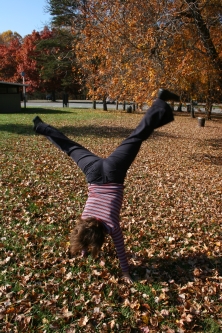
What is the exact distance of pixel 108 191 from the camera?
366 cm

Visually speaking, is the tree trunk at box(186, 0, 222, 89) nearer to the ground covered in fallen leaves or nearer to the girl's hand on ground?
the ground covered in fallen leaves

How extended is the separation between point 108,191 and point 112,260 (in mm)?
1251

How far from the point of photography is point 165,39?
10.1m

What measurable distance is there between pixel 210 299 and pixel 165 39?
857 centimetres

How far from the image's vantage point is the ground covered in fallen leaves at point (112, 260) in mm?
3352

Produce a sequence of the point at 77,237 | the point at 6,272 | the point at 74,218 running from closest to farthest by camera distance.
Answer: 1. the point at 77,237
2. the point at 6,272
3. the point at 74,218

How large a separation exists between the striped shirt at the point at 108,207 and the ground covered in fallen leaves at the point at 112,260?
2.12 ft

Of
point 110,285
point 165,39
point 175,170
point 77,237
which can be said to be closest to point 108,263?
point 110,285

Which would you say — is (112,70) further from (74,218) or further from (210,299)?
(210,299)

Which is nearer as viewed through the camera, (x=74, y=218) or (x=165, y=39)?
(x=74, y=218)

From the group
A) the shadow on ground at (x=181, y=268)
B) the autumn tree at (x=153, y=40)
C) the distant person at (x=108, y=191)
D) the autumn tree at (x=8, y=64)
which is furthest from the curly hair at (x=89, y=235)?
the autumn tree at (x=8, y=64)

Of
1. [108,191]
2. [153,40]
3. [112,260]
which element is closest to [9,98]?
[153,40]

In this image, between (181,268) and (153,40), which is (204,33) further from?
(181,268)

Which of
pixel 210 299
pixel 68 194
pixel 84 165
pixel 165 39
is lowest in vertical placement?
pixel 210 299
